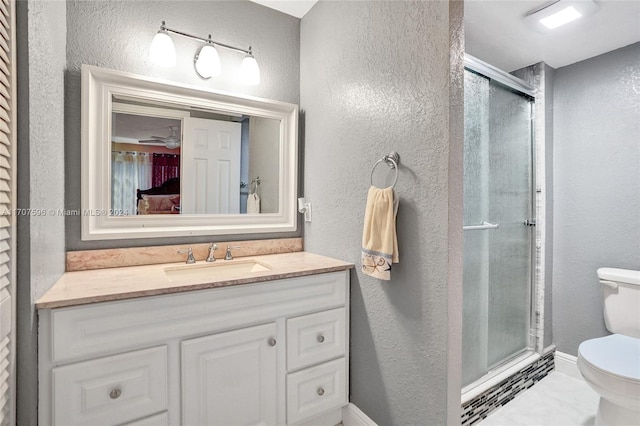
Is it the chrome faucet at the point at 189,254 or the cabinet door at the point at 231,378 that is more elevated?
the chrome faucet at the point at 189,254

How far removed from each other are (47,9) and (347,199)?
139 centimetres

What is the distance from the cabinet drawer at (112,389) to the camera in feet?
3.22

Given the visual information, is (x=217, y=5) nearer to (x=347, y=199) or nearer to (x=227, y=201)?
(x=227, y=201)

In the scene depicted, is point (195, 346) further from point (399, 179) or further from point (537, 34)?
point (537, 34)

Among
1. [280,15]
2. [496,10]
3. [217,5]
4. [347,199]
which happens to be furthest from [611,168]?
[217,5]

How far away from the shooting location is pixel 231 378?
4.08 ft

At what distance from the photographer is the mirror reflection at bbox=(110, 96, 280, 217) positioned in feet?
4.99

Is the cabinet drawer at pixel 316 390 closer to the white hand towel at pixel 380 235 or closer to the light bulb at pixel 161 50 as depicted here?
the white hand towel at pixel 380 235

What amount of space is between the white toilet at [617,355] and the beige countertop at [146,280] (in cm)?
123

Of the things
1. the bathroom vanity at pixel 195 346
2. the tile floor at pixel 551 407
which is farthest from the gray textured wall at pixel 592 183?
the bathroom vanity at pixel 195 346

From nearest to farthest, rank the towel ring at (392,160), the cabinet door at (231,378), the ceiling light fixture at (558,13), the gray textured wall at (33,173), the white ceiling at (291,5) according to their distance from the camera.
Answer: the gray textured wall at (33,173)
the cabinet door at (231,378)
the towel ring at (392,160)
the ceiling light fixture at (558,13)
the white ceiling at (291,5)

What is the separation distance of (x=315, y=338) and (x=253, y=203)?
0.87 meters

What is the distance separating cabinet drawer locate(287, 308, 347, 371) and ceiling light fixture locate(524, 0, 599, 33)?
1.81m

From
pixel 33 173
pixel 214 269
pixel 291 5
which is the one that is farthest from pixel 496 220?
pixel 33 173
